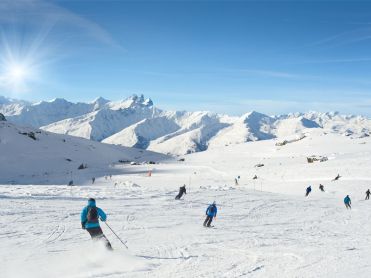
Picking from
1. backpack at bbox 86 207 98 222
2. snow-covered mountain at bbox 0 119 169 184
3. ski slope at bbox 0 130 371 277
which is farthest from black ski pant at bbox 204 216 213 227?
snow-covered mountain at bbox 0 119 169 184

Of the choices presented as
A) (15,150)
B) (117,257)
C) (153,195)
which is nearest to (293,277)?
(117,257)

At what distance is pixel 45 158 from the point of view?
100 m

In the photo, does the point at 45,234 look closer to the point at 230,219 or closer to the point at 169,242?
the point at 169,242

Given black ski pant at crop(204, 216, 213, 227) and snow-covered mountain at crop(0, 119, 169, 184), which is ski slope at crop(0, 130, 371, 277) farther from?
snow-covered mountain at crop(0, 119, 169, 184)

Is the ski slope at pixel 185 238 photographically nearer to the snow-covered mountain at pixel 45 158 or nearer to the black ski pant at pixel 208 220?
the black ski pant at pixel 208 220

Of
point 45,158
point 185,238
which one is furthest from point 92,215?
point 45,158

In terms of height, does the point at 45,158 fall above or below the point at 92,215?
above

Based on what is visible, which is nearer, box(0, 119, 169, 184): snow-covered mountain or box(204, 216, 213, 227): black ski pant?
box(204, 216, 213, 227): black ski pant

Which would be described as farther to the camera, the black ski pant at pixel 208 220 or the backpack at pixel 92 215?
the black ski pant at pixel 208 220

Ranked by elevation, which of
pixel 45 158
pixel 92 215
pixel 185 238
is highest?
pixel 45 158

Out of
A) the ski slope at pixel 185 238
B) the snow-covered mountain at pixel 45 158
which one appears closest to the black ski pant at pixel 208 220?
the ski slope at pixel 185 238

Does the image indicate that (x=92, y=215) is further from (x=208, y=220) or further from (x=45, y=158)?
(x=45, y=158)

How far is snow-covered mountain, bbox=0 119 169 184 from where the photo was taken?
250 ft

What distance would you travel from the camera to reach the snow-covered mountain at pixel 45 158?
3000 inches
